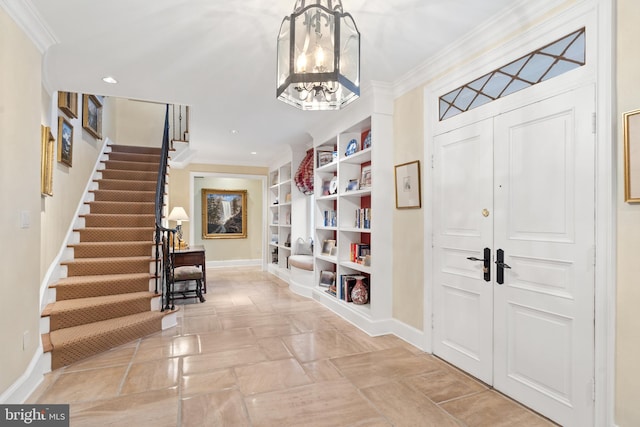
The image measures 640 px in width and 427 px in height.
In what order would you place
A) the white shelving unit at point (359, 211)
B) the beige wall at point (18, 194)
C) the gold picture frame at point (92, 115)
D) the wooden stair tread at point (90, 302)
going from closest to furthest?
the beige wall at point (18, 194) → the wooden stair tread at point (90, 302) → the white shelving unit at point (359, 211) → the gold picture frame at point (92, 115)

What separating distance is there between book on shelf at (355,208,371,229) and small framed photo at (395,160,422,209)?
1.53 ft

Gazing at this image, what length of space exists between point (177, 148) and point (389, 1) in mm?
5775

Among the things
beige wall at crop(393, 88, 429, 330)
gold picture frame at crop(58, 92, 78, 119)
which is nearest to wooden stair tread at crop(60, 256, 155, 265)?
gold picture frame at crop(58, 92, 78, 119)

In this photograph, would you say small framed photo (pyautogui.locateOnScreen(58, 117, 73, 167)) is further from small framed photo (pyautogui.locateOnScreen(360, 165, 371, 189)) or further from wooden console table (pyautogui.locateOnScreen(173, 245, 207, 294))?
small framed photo (pyautogui.locateOnScreen(360, 165, 371, 189))

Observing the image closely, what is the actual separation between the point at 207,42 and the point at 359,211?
8.07 feet

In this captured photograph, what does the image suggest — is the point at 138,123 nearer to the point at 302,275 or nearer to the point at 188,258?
the point at 188,258

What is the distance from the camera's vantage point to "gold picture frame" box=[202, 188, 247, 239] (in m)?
8.44

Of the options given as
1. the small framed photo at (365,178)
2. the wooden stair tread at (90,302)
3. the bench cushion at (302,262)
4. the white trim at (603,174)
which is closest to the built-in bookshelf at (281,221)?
the bench cushion at (302,262)

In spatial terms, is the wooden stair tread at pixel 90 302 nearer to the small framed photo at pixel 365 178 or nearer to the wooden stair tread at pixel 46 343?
the wooden stair tread at pixel 46 343

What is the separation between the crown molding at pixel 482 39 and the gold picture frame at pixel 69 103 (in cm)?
373

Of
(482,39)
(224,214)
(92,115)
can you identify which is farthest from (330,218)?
(224,214)

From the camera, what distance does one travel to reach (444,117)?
9.59 feet

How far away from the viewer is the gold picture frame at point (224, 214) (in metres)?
8.44

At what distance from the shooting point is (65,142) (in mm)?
4031
